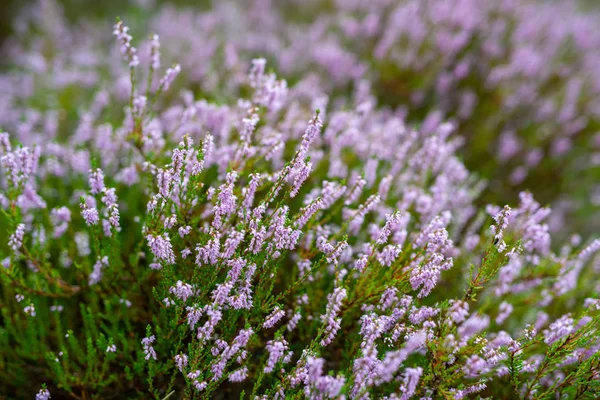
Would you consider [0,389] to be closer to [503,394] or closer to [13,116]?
[503,394]

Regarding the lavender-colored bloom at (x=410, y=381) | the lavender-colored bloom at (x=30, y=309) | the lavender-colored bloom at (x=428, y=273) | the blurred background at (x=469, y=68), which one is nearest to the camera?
the lavender-colored bloom at (x=410, y=381)

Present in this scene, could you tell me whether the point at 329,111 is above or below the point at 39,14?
below

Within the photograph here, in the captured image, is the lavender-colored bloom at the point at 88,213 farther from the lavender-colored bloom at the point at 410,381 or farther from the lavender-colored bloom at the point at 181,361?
the lavender-colored bloom at the point at 410,381

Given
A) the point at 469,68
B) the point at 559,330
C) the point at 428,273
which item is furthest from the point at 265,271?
the point at 469,68

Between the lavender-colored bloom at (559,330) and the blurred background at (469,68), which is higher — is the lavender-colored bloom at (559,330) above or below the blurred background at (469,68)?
below

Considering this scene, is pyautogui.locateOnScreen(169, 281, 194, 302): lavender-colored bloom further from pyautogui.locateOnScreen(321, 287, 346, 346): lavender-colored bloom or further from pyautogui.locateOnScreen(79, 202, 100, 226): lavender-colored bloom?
pyautogui.locateOnScreen(321, 287, 346, 346): lavender-colored bloom

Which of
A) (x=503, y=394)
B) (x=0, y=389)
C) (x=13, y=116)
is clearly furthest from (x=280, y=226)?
(x=13, y=116)

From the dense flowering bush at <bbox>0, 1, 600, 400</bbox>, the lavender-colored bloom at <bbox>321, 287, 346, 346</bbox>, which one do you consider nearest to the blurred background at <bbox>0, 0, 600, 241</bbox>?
the dense flowering bush at <bbox>0, 1, 600, 400</bbox>

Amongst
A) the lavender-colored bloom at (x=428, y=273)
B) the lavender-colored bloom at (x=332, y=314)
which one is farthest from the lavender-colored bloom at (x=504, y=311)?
the lavender-colored bloom at (x=332, y=314)

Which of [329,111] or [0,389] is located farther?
[329,111]
